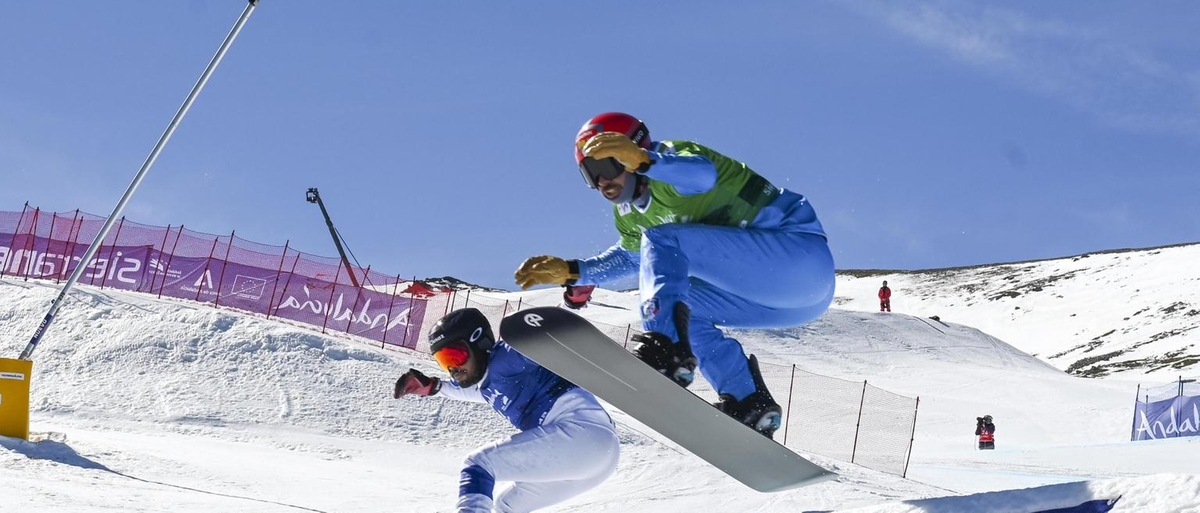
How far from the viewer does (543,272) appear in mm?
4148

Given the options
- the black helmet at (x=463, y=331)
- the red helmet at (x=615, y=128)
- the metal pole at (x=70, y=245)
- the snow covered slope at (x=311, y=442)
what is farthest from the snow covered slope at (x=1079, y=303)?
the red helmet at (x=615, y=128)

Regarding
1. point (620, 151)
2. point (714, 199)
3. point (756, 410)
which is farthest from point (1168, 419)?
point (620, 151)

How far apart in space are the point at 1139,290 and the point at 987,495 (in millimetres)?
64286

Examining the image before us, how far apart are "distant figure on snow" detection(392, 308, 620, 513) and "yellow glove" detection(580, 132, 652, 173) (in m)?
1.09

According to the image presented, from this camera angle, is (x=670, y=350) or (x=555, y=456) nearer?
(x=670, y=350)

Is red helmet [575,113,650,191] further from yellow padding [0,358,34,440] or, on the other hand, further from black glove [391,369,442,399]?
yellow padding [0,358,34,440]

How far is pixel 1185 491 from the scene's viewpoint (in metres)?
2.78

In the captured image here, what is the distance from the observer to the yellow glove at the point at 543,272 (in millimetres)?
4074

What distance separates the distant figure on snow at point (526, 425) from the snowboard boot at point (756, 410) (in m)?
0.73

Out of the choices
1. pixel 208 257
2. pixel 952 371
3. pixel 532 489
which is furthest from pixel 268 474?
pixel 952 371

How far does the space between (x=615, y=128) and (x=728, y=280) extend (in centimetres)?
70

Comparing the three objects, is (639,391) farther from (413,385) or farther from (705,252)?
(413,385)

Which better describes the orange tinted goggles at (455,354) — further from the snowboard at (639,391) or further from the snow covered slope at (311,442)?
the snow covered slope at (311,442)

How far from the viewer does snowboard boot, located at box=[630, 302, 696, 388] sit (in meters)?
3.68
